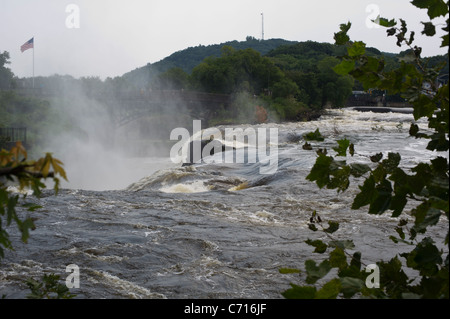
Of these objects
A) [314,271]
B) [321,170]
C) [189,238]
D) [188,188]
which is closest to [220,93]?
[188,188]

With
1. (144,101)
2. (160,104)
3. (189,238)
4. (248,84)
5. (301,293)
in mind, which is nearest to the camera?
(301,293)

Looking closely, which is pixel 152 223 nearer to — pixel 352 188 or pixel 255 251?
pixel 255 251

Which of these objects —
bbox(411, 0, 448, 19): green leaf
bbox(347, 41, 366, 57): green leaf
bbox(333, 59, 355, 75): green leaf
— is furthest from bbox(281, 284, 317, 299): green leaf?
bbox(411, 0, 448, 19): green leaf

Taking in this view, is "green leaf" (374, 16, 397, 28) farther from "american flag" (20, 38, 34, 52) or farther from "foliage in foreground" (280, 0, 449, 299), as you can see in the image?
"american flag" (20, 38, 34, 52)

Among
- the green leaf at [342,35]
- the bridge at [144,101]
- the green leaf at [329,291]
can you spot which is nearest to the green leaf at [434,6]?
the green leaf at [342,35]

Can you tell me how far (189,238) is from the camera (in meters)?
7.89

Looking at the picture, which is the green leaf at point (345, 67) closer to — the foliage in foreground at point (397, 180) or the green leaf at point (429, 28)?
the foliage in foreground at point (397, 180)

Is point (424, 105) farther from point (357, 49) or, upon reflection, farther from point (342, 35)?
point (342, 35)

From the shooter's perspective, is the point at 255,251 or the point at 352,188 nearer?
the point at 255,251

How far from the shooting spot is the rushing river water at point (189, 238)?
233 inches

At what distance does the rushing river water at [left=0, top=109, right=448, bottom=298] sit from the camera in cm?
592

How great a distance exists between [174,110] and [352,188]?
36579 millimetres
